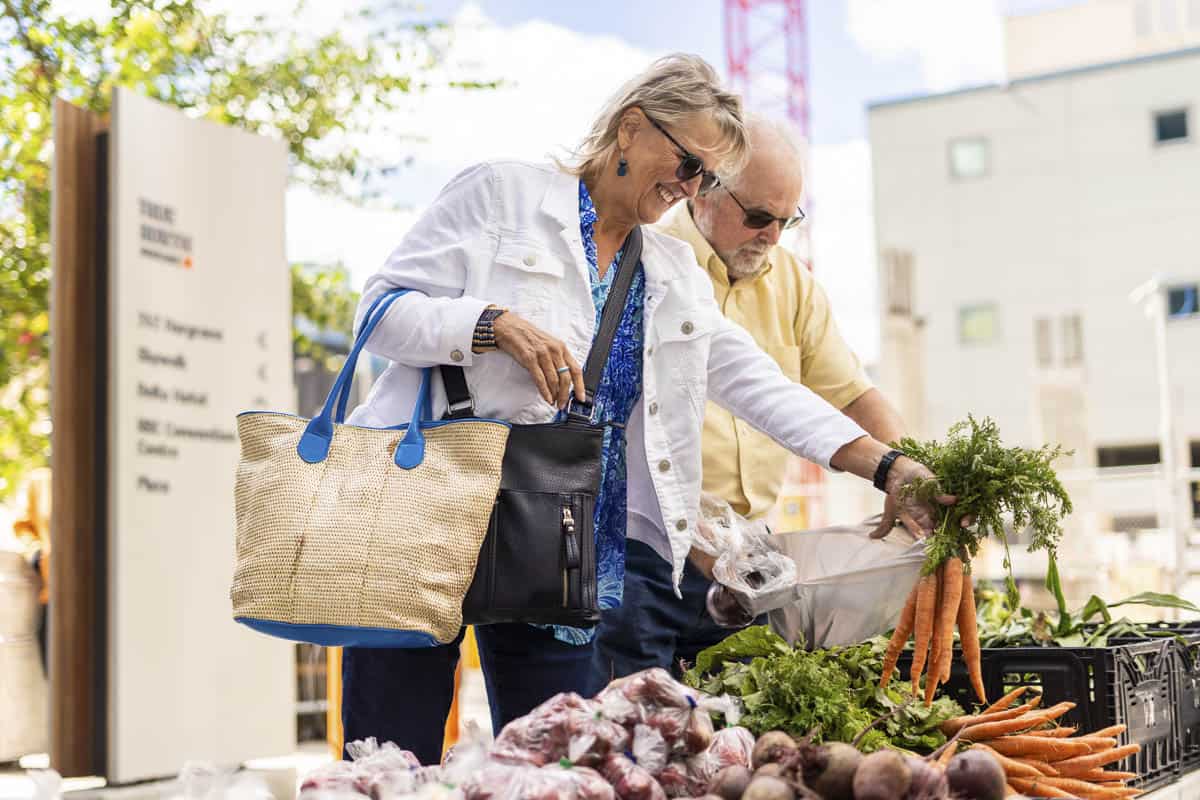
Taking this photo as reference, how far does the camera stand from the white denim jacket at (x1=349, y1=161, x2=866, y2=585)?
252 centimetres

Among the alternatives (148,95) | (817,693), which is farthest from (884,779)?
(148,95)

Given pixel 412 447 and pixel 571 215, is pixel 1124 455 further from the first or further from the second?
pixel 412 447

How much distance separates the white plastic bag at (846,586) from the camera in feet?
9.91

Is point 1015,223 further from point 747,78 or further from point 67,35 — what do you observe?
point 67,35

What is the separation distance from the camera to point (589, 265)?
2762mm

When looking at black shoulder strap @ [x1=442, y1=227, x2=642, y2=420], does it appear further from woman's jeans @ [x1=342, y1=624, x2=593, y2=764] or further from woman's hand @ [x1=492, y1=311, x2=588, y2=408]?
woman's jeans @ [x1=342, y1=624, x2=593, y2=764]

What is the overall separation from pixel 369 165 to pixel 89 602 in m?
4.74

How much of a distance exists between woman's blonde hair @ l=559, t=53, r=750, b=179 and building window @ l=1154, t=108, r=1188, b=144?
26.3 metres

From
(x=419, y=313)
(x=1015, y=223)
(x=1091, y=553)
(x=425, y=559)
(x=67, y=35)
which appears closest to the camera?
(x=425, y=559)

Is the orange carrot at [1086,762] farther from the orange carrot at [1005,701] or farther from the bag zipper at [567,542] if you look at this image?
the bag zipper at [567,542]

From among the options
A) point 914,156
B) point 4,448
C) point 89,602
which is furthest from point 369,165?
point 914,156

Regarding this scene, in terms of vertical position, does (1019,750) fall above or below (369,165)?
below

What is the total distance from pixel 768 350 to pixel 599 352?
1.16m

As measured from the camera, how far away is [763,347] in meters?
3.70
